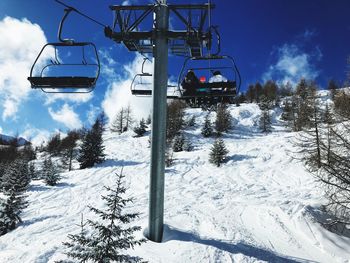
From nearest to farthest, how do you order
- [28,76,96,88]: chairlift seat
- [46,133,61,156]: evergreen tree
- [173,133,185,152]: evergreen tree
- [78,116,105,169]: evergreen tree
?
[28,76,96,88]: chairlift seat, [78,116,105,169]: evergreen tree, [173,133,185,152]: evergreen tree, [46,133,61,156]: evergreen tree

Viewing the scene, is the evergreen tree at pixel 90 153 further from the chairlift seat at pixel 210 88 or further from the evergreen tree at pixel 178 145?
the chairlift seat at pixel 210 88

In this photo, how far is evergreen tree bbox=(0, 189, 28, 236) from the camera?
14.7 metres

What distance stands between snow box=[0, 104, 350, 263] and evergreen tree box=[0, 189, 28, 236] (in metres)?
0.57

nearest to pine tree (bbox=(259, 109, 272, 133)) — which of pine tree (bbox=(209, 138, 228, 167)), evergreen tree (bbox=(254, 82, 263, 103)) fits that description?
evergreen tree (bbox=(254, 82, 263, 103))

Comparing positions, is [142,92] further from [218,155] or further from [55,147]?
[55,147]

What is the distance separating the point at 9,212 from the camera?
14906 millimetres

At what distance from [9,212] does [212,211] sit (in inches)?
397

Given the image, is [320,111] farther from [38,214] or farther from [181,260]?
[38,214]

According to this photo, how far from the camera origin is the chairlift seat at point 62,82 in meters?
6.19

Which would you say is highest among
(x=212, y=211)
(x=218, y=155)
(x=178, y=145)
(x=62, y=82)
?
(x=178, y=145)

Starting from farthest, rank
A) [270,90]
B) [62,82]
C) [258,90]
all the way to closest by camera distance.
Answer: [258,90] → [270,90] → [62,82]

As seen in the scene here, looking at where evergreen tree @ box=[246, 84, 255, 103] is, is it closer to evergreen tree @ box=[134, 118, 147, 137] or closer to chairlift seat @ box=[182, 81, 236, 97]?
evergreen tree @ box=[134, 118, 147, 137]

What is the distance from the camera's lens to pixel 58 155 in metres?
55.6

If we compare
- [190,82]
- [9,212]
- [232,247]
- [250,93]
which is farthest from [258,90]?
[232,247]
